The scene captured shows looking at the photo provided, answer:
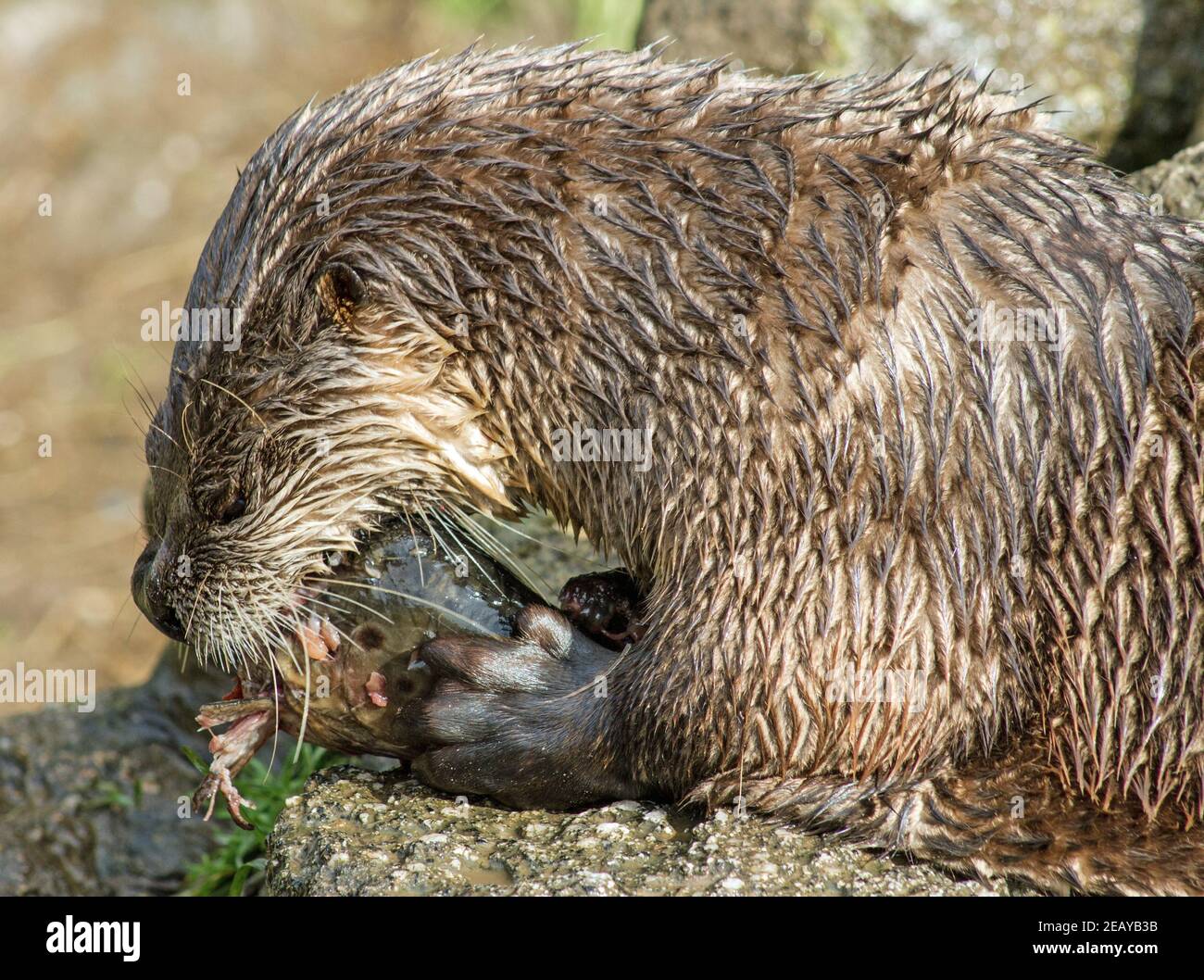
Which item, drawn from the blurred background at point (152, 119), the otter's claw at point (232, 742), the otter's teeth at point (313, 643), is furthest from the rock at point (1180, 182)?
the otter's claw at point (232, 742)

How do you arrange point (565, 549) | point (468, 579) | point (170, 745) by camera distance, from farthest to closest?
point (170, 745) < point (565, 549) < point (468, 579)

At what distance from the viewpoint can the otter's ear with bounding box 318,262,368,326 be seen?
245 centimetres

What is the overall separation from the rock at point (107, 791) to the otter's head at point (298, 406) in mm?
1224

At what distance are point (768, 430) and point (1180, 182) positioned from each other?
185 centimetres

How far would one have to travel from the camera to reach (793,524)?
229cm

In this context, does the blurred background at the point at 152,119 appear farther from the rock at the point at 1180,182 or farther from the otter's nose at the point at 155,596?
the otter's nose at the point at 155,596

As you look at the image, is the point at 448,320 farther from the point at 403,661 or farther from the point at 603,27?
the point at 603,27

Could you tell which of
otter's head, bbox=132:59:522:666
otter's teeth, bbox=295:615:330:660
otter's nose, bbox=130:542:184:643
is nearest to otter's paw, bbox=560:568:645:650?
otter's head, bbox=132:59:522:666

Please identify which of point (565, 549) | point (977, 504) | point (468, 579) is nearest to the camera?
point (977, 504)

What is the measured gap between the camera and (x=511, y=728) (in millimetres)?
2484

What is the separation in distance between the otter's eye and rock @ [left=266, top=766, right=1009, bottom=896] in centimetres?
59

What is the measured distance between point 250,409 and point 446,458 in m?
0.39

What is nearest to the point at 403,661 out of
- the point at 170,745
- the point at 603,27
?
the point at 170,745

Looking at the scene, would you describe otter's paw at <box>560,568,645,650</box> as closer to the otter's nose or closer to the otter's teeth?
the otter's teeth
